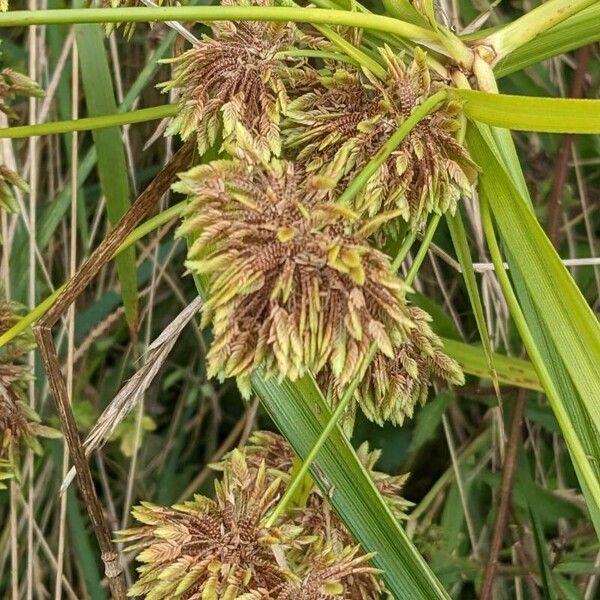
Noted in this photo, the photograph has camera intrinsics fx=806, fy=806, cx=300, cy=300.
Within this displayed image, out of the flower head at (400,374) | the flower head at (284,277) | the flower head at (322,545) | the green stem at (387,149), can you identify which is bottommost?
the flower head at (322,545)

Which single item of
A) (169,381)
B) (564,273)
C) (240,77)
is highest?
(240,77)

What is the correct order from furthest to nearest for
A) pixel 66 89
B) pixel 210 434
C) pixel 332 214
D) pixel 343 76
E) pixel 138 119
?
pixel 210 434, pixel 66 89, pixel 138 119, pixel 343 76, pixel 332 214

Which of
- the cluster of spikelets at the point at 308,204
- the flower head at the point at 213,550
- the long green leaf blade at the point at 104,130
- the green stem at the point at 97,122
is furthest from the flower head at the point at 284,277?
the long green leaf blade at the point at 104,130

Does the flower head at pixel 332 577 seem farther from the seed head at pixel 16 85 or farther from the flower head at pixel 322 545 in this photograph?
the seed head at pixel 16 85

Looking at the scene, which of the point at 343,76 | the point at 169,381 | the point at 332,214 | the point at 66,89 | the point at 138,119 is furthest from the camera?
the point at 169,381

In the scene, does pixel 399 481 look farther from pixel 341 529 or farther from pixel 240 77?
pixel 240 77

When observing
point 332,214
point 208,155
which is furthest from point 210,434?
point 332,214
